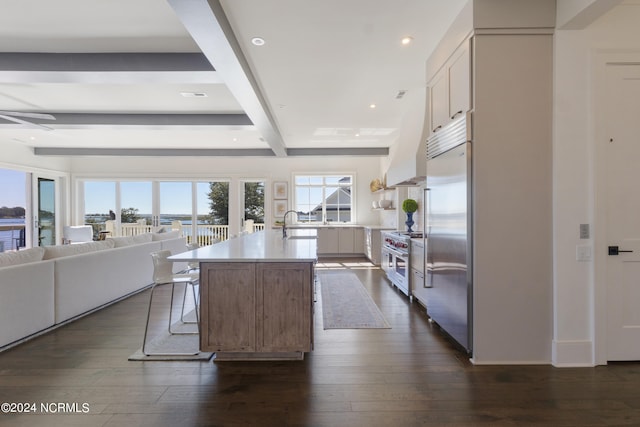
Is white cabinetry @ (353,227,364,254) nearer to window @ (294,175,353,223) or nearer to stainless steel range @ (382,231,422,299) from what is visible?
window @ (294,175,353,223)

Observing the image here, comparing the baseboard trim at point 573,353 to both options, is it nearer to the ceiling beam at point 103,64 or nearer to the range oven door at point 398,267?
the range oven door at point 398,267

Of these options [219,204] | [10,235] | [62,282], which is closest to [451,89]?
[62,282]

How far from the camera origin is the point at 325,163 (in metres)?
9.29

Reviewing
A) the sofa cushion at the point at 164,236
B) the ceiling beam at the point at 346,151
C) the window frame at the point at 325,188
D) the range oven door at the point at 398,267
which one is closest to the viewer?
the range oven door at the point at 398,267

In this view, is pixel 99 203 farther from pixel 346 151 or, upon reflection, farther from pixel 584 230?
pixel 584 230

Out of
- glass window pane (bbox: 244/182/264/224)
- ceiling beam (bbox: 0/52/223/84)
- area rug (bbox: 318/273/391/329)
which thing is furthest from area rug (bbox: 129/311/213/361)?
glass window pane (bbox: 244/182/264/224)

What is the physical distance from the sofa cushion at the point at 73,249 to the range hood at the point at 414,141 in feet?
14.2

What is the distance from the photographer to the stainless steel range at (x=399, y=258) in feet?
14.7

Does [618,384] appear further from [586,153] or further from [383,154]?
[383,154]

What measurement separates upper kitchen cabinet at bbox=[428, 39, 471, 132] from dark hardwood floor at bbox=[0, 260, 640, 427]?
7.05 ft

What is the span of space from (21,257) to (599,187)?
527cm

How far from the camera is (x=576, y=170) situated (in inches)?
98.1

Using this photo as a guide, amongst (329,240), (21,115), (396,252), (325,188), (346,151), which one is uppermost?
(346,151)

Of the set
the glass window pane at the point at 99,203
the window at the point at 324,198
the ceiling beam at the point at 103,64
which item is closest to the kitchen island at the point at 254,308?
the ceiling beam at the point at 103,64
